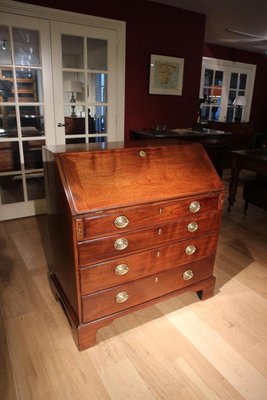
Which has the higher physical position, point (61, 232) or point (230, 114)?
point (230, 114)

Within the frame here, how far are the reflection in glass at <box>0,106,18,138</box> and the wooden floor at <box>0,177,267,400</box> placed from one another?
1.43 m

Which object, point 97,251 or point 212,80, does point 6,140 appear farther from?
point 212,80

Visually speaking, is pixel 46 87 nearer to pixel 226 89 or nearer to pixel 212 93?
pixel 212 93

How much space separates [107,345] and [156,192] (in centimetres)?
86

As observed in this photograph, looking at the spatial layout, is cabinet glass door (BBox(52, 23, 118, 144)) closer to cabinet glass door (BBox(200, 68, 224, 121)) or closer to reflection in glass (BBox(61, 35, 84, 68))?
reflection in glass (BBox(61, 35, 84, 68))

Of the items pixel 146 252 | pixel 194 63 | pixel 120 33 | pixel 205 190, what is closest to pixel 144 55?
pixel 120 33

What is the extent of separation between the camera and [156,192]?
1.43 meters

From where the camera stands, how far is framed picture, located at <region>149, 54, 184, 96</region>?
359 centimetres

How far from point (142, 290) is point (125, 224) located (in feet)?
→ 1.45

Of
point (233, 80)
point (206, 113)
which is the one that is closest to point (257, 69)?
point (233, 80)

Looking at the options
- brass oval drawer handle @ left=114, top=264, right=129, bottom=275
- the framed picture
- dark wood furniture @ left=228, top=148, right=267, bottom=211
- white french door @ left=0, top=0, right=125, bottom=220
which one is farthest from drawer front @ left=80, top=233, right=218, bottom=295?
the framed picture

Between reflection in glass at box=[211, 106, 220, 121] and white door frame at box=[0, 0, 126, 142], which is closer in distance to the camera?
white door frame at box=[0, 0, 126, 142]

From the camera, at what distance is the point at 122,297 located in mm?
1500

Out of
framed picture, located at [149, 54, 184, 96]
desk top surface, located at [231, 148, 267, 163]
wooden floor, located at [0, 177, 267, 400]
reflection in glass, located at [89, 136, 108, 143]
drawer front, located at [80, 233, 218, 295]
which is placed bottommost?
wooden floor, located at [0, 177, 267, 400]
